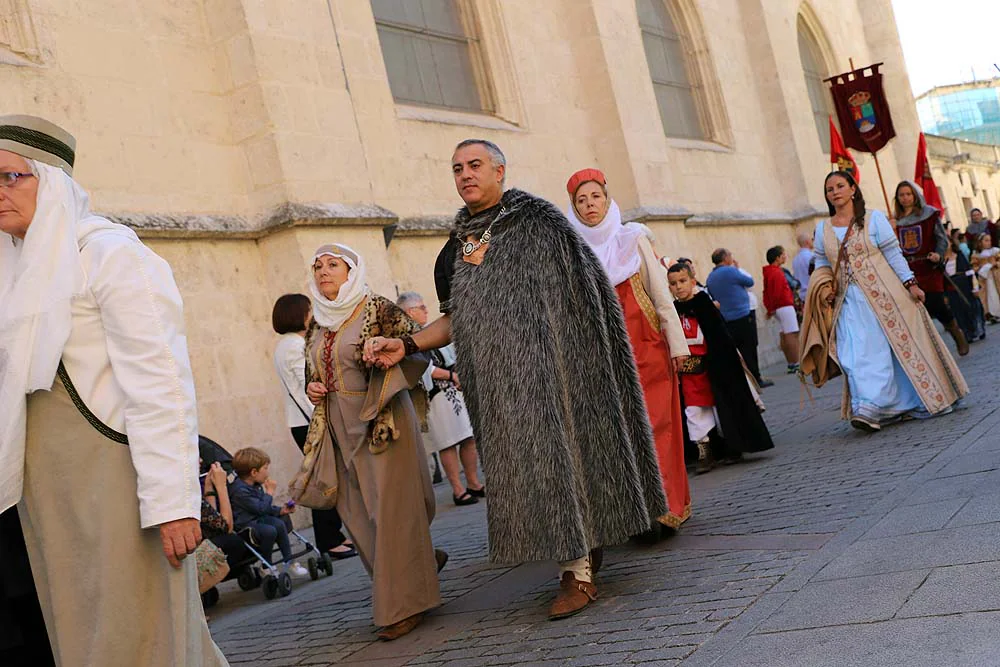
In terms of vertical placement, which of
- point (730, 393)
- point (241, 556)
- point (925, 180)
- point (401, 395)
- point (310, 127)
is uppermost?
point (310, 127)

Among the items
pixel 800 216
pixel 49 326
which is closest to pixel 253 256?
pixel 49 326

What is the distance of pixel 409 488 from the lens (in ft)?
17.1

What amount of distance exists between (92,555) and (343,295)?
2.54m

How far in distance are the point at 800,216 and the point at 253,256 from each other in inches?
519

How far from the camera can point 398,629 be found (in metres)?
5.02

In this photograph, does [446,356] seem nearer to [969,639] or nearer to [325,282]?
[325,282]

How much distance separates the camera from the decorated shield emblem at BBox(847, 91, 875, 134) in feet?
57.1

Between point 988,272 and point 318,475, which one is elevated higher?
point 988,272

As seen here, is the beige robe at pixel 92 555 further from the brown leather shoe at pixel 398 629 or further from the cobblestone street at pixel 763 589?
the brown leather shoe at pixel 398 629

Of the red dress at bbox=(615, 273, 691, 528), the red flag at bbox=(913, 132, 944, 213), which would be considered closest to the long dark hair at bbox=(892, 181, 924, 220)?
the red flag at bbox=(913, 132, 944, 213)

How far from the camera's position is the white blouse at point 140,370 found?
3086mm

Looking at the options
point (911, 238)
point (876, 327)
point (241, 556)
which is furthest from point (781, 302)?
point (241, 556)

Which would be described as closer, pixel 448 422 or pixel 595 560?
pixel 595 560

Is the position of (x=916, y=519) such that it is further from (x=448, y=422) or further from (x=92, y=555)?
(x=448, y=422)
